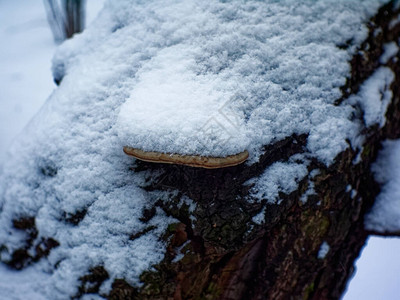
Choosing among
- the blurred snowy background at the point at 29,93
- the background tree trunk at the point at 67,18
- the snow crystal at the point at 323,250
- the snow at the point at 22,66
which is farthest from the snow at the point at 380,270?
the background tree trunk at the point at 67,18

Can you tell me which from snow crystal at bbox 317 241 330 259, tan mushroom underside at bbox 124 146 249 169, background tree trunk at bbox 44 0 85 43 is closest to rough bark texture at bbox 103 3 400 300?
snow crystal at bbox 317 241 330 259

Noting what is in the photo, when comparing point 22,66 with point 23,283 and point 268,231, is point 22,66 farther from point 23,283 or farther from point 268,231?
point 268,231

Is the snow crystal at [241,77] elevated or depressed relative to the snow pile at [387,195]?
elevated

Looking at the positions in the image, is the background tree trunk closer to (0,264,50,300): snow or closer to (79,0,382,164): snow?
(79,0,382,164): snow

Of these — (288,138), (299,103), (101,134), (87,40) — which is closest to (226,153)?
(288,138)

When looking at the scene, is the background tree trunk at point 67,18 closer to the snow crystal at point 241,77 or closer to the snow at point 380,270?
the snow crystal at point 241,77
